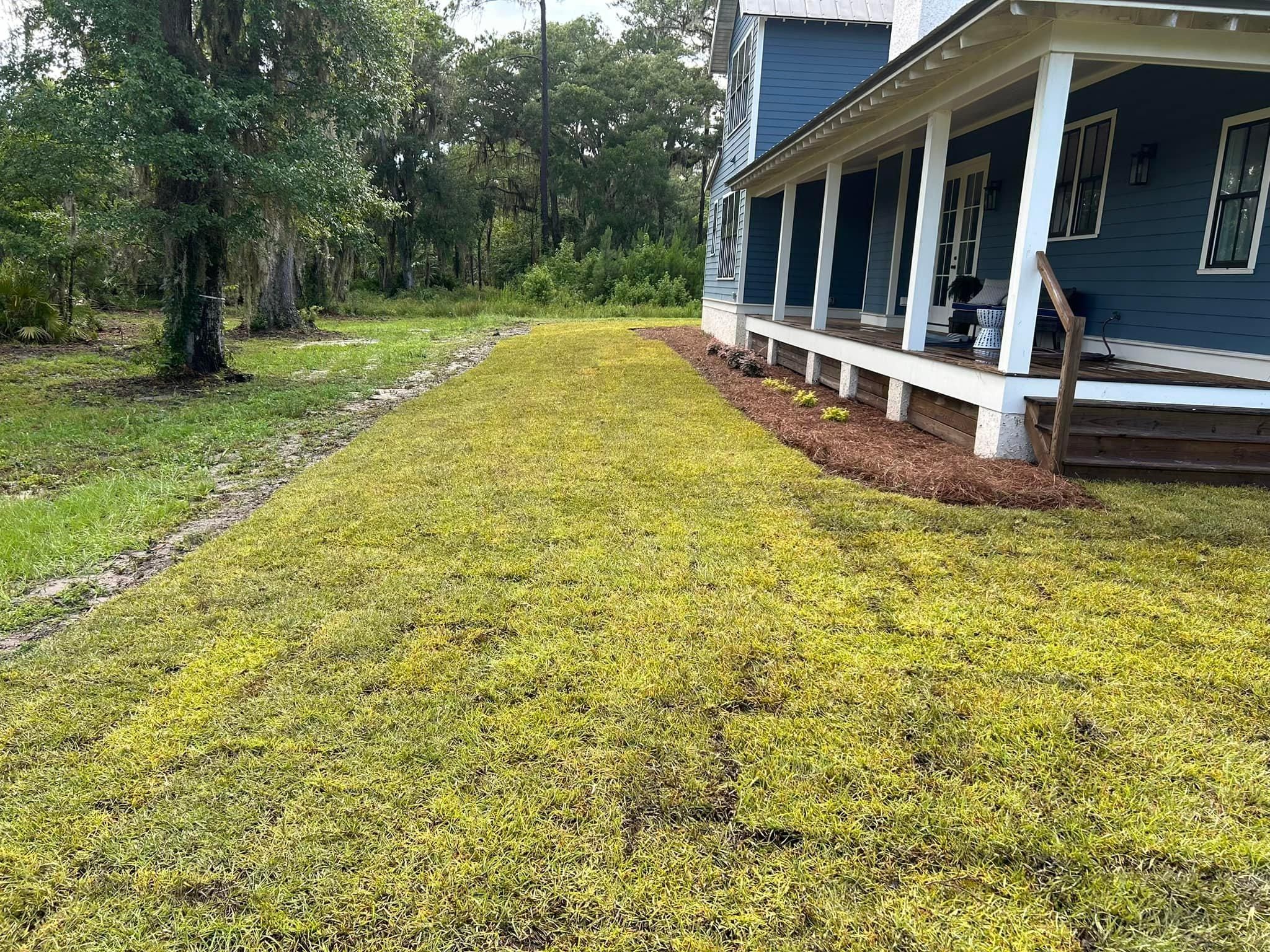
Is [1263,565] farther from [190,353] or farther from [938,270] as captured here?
[190,353]

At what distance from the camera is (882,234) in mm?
11664

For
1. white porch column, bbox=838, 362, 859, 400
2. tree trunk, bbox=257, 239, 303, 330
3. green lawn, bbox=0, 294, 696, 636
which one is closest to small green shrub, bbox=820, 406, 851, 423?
white porch column, bbox=838, 362, 859, 400

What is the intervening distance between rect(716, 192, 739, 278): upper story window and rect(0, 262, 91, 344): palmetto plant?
442 inches

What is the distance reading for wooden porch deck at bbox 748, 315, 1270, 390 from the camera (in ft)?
16.4

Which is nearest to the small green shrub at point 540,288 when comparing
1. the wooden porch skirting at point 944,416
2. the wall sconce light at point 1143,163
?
the wooden porch skirting at point 944,416

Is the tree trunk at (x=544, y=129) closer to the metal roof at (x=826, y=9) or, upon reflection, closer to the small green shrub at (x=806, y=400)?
the metal roof at (x=826, y=9)

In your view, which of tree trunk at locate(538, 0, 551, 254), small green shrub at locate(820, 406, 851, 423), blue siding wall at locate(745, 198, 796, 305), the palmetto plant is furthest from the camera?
tree trunk at locate(538, 0, 551, 254)

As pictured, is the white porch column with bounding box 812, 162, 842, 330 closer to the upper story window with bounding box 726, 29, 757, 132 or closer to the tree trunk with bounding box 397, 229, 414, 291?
the upper story window with bounding box 726, 29, 757, 132

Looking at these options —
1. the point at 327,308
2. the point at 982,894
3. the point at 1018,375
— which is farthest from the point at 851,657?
the point at 327,308

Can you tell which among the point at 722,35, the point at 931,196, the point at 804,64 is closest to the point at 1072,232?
the point at 931,196

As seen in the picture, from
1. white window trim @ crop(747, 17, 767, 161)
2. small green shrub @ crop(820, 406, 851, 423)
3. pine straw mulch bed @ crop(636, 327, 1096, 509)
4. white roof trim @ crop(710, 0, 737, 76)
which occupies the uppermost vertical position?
white roof trim @ crop(710, 0, 737, 76)

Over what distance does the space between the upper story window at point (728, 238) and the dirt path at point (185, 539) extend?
349 inches

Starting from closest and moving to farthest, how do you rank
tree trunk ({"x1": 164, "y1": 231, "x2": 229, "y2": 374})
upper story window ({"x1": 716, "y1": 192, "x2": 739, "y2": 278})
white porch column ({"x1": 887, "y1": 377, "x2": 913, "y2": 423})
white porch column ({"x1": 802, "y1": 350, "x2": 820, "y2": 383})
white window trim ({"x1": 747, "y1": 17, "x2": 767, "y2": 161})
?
white porch column ({"x1": 887, "y1": 377, "x2": 913, "y2": 423})
tree trunk ({"x1": 164, "y1": 231, "x2": 229, "y2": 374})
white porch column ({"x1": 802, "y1": 350, "x2": 820, "y2": 383})
white window trim ({"x1": 747, "y1": 17, "x2": 767, "y2": 161})
upper story window ({"x1": 716, "y1": 192, "x2": 739, "y2": 278})

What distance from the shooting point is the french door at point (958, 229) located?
915cm
